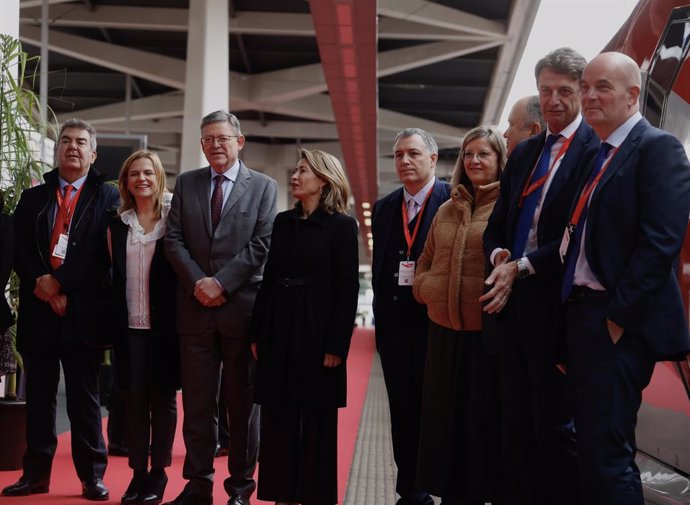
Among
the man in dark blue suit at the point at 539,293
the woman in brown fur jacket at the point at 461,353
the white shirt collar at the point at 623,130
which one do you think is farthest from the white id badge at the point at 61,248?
the white shirt collar at the point at 623,130

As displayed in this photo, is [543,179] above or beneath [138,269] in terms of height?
above

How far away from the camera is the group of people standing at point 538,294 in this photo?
7.93ft

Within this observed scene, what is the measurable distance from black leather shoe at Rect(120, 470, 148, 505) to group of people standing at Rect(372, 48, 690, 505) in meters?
1.07

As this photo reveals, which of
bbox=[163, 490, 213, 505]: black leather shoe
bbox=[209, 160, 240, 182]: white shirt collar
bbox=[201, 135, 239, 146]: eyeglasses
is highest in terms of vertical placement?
bbox=[201, 135, 239, 146]: eyeglasses

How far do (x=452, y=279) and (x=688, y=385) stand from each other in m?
0.83

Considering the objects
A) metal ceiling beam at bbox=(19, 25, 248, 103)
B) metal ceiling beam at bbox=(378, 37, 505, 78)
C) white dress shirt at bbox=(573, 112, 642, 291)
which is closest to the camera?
white dress shirt at bbox=(573, 112, 642, 291)

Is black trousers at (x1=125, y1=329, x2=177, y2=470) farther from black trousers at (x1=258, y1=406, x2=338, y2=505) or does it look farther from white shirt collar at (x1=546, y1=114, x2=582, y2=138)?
white shirt collar at (x1=546, y1=114, x2=582, y2=138)

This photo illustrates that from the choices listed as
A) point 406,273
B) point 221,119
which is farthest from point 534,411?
point 221,119

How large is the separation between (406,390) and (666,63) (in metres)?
1.49

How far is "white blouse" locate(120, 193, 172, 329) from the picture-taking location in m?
3.85

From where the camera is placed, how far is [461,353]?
3.22 m

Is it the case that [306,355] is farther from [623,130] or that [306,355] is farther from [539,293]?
[623,130]

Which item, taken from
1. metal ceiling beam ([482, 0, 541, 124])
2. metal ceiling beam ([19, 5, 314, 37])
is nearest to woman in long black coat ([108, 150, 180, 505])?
metal ceiling beam ([482, 0, 541, 124])

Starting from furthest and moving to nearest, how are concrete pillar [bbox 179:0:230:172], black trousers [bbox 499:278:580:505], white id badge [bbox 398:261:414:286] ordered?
concrete pillar [bbox 179:0:230:172]
white id badge [bbox 398:261:414:286]
black trousers [bbox 499:278:580:505]
